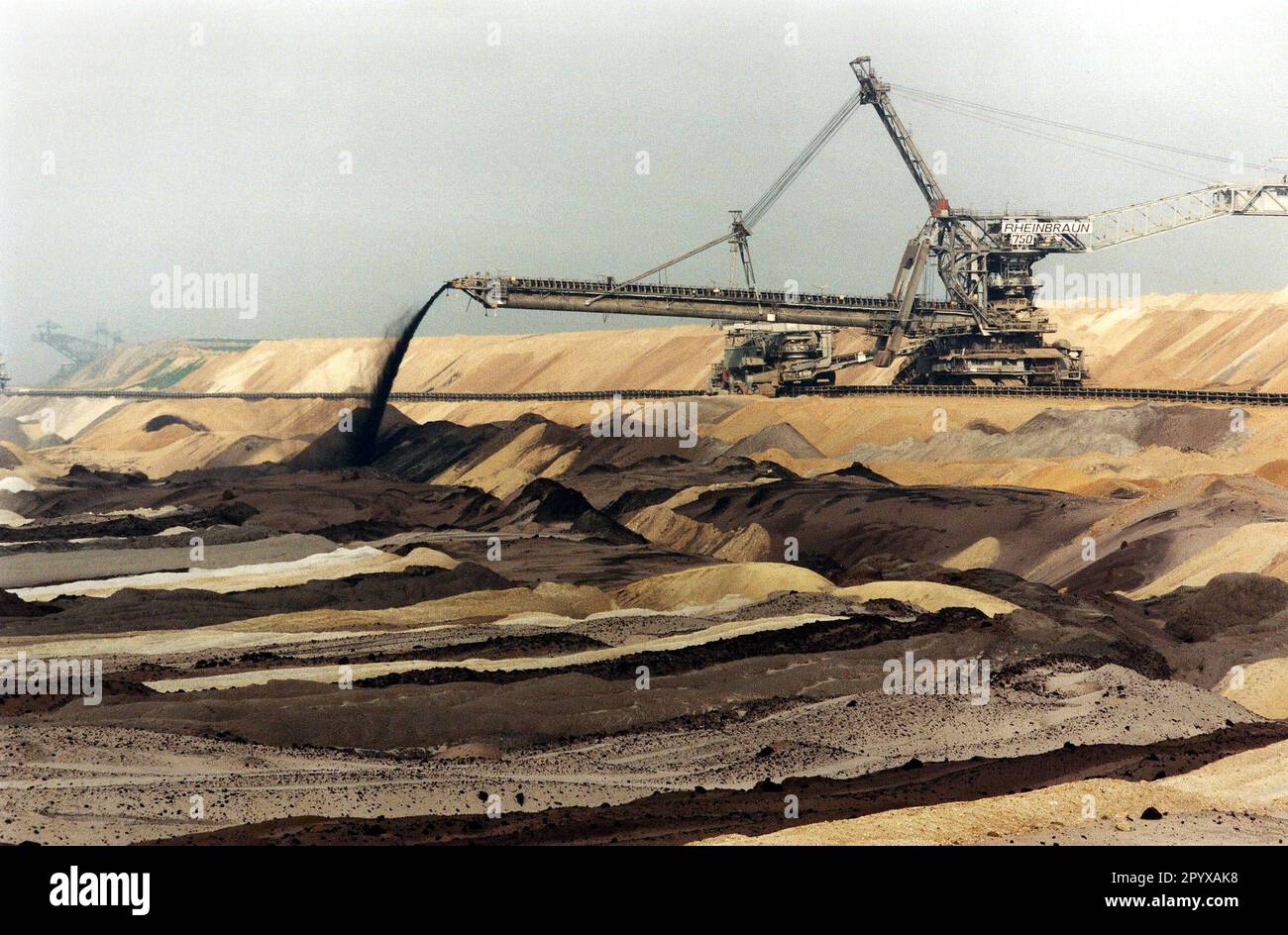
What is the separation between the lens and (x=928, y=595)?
124 feet

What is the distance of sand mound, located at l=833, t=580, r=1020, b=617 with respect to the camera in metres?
36.5

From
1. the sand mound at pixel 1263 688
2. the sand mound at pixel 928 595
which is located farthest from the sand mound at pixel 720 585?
the sand mound at pixel 1263 688

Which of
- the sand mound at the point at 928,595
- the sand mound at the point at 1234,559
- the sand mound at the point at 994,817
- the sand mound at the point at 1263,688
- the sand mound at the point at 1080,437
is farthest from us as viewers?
the sand mound at the point at 1080,437

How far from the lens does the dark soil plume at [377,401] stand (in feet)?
228

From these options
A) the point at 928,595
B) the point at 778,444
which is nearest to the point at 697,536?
the point at 778,444

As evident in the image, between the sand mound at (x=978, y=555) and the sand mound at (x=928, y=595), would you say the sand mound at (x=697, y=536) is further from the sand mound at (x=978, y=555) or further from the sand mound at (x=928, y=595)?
the sand mound at (x=928, y=595)

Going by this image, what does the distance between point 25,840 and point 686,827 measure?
8.15 meters

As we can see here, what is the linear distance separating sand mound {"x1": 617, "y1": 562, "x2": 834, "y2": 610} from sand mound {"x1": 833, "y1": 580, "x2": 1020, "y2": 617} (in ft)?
3.87

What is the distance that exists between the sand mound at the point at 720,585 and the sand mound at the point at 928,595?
1180mm

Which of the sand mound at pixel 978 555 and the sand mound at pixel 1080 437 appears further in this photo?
the sand mound at pixel 1080 437

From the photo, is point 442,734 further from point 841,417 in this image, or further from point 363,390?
point 363,390

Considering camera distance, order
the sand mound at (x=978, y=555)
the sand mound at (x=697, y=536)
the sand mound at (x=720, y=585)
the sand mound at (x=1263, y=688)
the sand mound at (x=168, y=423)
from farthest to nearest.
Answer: the sand mound at (x=168, y=423)
the sand mound at (x=697, y=536)
the sand mound at (x=978, y=555)
the sand mound at (x=720, y=585)
the sand mound at (x=1263, y=688)

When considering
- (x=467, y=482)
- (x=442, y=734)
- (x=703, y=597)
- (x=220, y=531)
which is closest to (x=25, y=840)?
(x=442, y=734)
